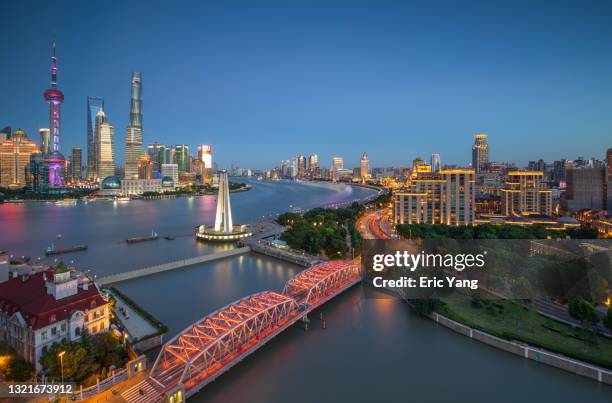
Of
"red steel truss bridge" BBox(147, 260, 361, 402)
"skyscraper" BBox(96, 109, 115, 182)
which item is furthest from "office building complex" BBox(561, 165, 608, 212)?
"skyscraper" BBox(96, 109, 115, 182)

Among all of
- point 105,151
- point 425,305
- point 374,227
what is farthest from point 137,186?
point 425,305

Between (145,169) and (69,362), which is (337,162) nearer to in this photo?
(145,169)

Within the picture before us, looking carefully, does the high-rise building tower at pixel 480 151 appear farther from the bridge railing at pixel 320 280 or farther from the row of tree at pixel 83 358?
the row of tree at pixel 83 358

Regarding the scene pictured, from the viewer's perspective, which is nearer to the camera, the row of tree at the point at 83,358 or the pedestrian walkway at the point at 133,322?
the row of tree at the point at 83,358

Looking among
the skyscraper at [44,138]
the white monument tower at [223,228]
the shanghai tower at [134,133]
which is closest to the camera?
the white monument tower at [223,228]

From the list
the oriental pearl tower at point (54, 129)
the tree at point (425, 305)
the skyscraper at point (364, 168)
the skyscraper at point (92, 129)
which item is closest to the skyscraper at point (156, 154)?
the skyscraper at point (92, 129)

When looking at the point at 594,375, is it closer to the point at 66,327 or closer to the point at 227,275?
the point at 66,327

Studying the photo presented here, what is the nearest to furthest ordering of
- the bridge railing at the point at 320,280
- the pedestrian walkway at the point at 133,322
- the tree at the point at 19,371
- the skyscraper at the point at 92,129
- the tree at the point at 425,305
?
the tree at the point at 19,371 < the pedestrian walkway at the point at 133,322 < the tree at the point at 425,305 < the bridge railing at the point at 320,280 < the skyscraper at the point at 92,129
